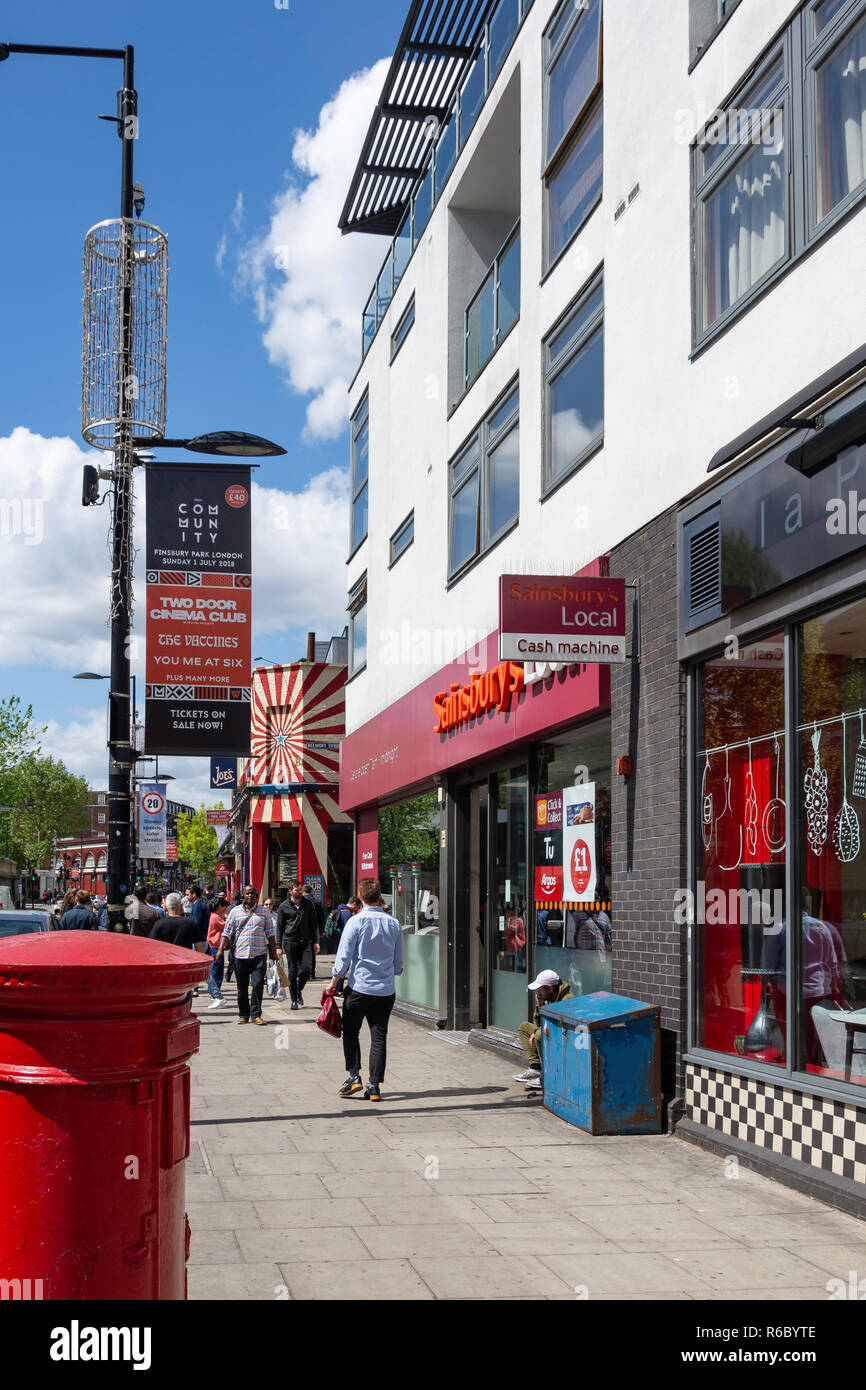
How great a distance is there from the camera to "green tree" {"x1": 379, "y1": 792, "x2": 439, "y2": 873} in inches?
710

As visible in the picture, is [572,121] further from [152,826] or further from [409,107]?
[152,826]

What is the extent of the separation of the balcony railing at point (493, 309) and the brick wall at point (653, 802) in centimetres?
502

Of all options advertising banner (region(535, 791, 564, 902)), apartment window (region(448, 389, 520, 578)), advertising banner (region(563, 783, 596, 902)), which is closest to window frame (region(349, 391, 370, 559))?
apartment window (region(448, 389, 520, 578))

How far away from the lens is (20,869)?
308ft

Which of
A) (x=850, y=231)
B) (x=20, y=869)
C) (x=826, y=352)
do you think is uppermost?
(x=850, y=231)

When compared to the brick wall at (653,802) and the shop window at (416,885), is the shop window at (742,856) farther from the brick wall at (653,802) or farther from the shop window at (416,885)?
the shop window at (416,885)

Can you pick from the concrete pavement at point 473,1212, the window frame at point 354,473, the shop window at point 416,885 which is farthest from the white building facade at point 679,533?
the window frame at point 354,473

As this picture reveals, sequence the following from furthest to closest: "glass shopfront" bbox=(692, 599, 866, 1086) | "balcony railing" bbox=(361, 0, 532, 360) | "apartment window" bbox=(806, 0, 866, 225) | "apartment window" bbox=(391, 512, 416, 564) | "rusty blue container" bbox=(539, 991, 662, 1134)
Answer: "apartment window" bbox=(391, 512, 416, 564) < "balcony railing" bbox=(361, 0, 532, 360) < "rusty blue container" bbox=(539, 991, 662, 1134) < "glass shopfront" bbox=(692, 599, 866, 1086) < "apartment window" bbox=(806, 0, 866, 225)

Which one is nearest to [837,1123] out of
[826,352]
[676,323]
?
[826,352]

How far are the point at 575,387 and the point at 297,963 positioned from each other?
10.1 metres

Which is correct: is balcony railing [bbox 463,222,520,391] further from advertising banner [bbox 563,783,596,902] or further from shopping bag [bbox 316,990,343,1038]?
shopping bag [bbox 316,990,343,1038]

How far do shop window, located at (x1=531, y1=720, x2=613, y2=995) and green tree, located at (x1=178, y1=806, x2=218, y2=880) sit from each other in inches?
3460

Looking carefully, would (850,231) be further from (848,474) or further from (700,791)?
(700,791)

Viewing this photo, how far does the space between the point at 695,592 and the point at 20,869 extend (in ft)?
298
